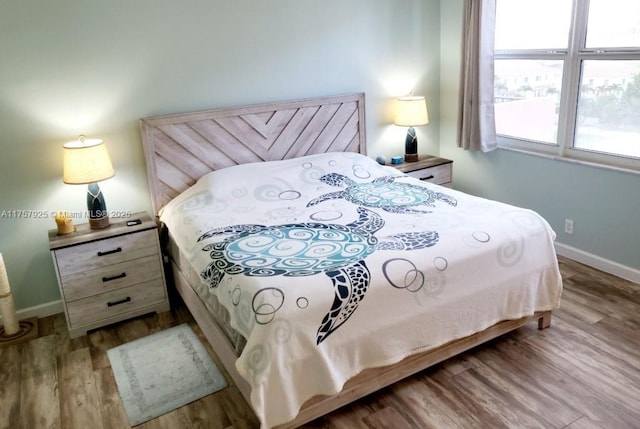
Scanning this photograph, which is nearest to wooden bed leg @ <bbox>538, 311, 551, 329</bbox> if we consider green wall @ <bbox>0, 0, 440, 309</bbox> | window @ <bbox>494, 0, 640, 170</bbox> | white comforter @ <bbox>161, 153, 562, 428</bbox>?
white comforter @ <bbox>161, 153, 562, 428</bbox>

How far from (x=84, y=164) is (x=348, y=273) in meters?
1.77

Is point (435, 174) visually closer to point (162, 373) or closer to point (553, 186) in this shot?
point (553, 186)

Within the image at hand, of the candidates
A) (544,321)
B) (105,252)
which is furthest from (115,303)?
(544,321)

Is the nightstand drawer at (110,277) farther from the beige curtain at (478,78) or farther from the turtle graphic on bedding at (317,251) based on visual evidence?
the beige curtain at (478,78)

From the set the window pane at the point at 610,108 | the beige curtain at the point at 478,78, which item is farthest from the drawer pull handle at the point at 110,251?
the window pane at the point at 610,108

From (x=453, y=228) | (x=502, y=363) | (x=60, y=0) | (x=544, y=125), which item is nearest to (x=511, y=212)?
(x=453, y=228)

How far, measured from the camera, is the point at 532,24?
143 inches

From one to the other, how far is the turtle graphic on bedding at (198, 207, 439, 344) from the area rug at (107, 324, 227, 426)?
0.55 m

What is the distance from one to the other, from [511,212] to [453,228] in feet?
1.31

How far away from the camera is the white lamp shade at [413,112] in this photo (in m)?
4.11

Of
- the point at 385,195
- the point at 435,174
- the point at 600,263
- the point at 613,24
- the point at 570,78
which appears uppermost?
the point at 613,24

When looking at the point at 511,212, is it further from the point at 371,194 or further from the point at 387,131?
the point at 387,131

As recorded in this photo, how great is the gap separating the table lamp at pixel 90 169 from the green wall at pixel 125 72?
0.72 feet

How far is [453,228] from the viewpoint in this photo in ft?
8.31
